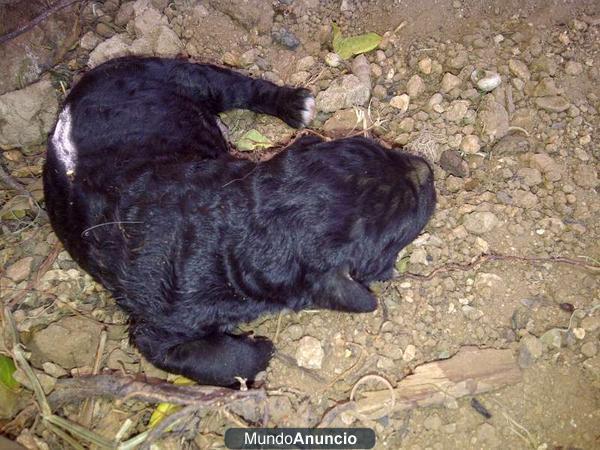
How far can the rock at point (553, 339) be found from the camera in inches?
136

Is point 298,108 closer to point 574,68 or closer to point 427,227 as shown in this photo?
→ point 427,227

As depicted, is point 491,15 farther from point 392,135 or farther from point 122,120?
point 122,120

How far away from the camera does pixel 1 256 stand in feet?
14.2

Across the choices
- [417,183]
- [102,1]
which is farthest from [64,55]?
[417,183]

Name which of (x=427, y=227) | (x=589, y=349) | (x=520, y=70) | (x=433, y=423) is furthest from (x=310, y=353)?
(x=520, y=70)

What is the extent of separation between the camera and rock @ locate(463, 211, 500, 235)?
3797mm

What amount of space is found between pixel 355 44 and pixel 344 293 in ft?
7.67

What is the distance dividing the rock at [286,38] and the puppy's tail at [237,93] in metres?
0.44

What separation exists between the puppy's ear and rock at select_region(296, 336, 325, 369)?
520 mm

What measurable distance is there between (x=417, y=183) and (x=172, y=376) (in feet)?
6.89

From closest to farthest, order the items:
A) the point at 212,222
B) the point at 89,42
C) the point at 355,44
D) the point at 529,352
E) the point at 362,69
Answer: the point at 212,222
the point at 529,352
the point at 362,69
the point at 355,44
the point at 89,42

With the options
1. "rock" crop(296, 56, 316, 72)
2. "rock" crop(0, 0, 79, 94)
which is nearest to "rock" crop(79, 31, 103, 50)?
"rock" crop(0, 0, 79, 94)

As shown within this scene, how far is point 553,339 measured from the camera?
346 centimetres

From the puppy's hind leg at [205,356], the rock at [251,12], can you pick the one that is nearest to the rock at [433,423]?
the puppy's hind leg at [205,356]
